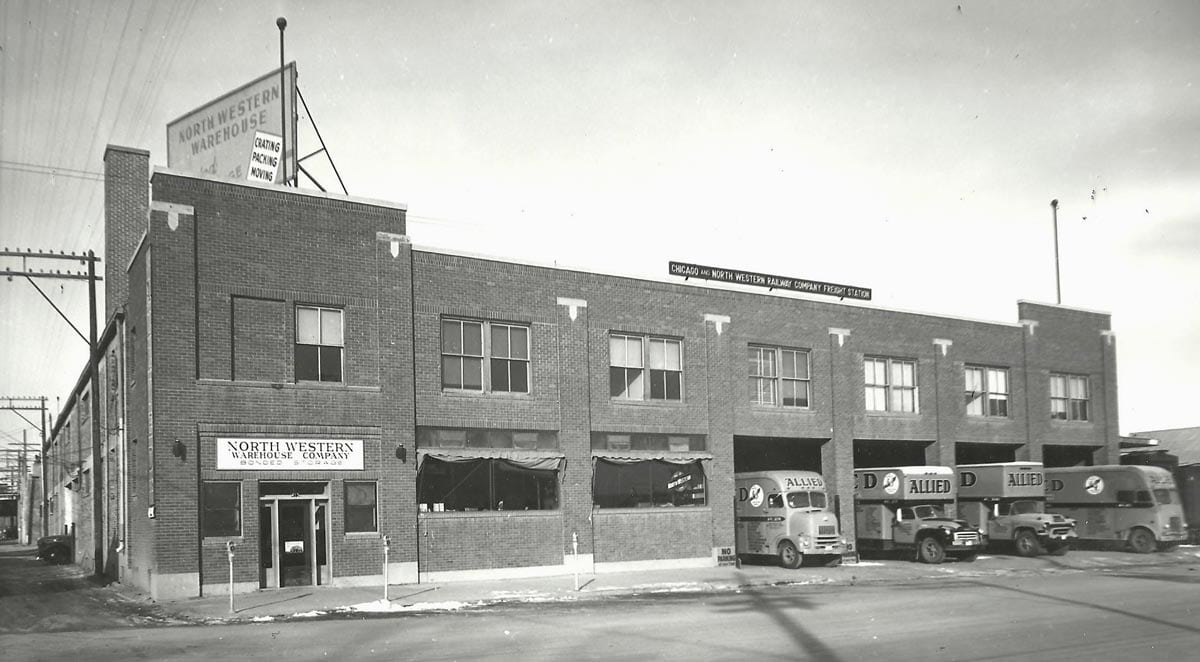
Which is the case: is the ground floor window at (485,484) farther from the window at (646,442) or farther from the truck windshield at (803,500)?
→ the truck windshield at (803,500)

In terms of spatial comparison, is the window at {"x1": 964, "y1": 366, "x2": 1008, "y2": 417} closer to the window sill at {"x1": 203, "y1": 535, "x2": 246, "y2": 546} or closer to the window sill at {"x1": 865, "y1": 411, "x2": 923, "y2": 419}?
the window sill at {"x1": 865, "y1": 411, "x2": 923, "y2": 419}

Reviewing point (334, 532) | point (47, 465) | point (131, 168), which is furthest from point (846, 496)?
point (47, 465)

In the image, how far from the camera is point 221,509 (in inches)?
969

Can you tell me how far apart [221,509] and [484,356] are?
8078 millimetres

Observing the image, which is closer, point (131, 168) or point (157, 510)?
point (157, 510)

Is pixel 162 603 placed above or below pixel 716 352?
below

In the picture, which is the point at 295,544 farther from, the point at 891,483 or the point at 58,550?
the point at 58,550

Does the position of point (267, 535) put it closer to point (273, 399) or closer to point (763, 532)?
point (273, 399)

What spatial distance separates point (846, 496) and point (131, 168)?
2625cm

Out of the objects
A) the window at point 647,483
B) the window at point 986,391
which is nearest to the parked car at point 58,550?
the window at point 647,483

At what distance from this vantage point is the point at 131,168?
→ 34.8 meters

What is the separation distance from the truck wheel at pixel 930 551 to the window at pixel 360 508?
56.4ft

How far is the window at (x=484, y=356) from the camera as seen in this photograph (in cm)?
2872

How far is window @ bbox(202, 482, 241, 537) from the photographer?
80.1 ft
